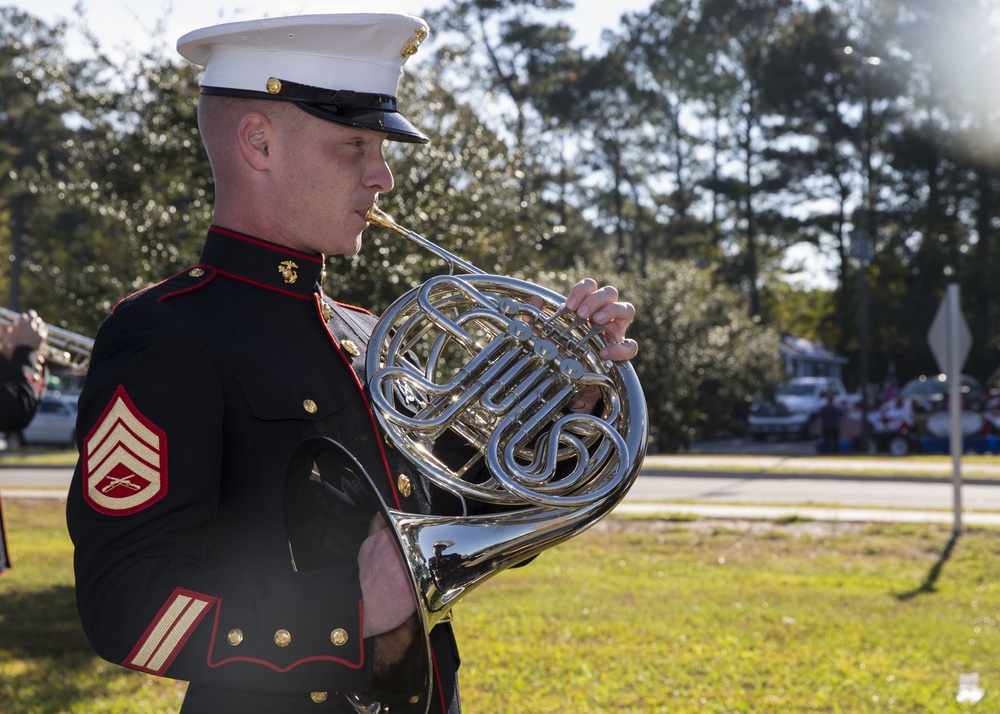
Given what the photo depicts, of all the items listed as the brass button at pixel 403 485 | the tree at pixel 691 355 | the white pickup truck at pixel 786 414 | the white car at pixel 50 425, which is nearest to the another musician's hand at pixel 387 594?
the brass button at pixel 403 485

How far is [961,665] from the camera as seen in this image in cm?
572

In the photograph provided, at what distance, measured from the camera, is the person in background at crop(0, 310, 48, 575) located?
4.86 meters

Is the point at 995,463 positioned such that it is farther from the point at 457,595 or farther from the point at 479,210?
the point at 457,595

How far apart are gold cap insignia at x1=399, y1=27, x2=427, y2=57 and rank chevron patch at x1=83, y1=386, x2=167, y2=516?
2.86ft

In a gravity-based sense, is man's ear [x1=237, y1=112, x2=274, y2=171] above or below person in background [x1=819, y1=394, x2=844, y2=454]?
above

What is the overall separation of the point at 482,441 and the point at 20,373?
3579 millimetres

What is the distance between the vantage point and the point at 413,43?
206 cm

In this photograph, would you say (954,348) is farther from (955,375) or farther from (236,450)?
(236,450)

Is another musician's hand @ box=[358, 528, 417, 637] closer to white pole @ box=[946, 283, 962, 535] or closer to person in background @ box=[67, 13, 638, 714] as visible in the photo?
person in background @ box=[67, 13, 638, 714]

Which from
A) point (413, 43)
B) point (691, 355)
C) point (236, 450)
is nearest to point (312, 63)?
point (413, 43)

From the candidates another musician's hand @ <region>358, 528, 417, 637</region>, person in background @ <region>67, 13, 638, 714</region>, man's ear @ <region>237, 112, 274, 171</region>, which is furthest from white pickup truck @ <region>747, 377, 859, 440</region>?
another musician's hand @ <region>358, 528, 417, 637</region>

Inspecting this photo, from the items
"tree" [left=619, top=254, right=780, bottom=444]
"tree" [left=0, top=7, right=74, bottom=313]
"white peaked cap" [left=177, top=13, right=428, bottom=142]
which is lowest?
"tree" [left=619, top=254, right=780, bottom=444]

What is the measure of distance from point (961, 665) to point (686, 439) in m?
20.6

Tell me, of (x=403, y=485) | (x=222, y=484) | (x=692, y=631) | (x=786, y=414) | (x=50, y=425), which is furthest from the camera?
(x=786, y=414)
